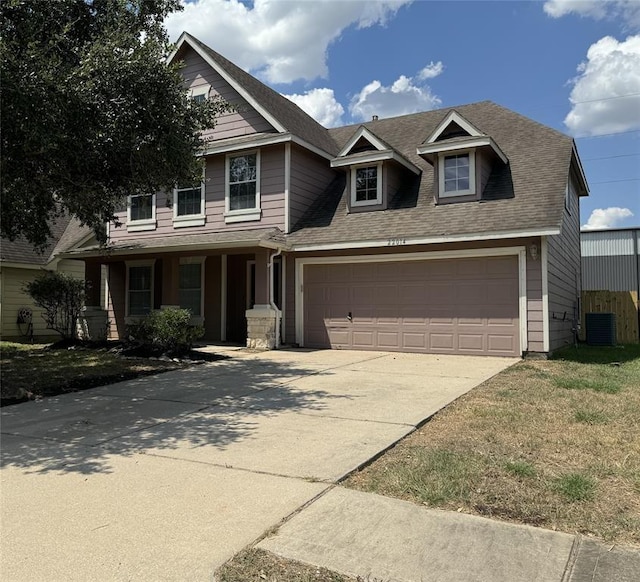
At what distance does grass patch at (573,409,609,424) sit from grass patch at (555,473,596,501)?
1919 mm

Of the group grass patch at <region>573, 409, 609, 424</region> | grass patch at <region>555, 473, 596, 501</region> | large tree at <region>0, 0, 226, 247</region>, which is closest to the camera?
grass patch at <region>555, 473, 596, 501</region>

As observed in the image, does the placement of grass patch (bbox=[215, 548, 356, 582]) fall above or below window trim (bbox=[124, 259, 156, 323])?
below

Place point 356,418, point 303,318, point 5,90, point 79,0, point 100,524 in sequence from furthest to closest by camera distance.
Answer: point 303,318, point 79,0, point 5,90, point 356,418, point 100,524

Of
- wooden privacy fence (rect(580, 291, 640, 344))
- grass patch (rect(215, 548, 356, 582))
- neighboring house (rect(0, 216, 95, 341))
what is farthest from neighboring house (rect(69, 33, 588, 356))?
grass patch (rect(215, 548, 356, 582))

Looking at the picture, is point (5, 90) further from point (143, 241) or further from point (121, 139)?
point (143, 241)

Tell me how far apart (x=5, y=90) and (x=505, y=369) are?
29.8ft

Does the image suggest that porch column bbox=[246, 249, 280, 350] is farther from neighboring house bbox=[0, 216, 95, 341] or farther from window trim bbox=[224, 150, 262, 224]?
neighboring house bbox=[0, 216, 95, 341]

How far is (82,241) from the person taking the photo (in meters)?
18.7

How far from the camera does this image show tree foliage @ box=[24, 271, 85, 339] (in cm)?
1477

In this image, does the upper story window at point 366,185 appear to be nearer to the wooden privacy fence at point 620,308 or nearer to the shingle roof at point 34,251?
the wooden privacy fence at point 620,308

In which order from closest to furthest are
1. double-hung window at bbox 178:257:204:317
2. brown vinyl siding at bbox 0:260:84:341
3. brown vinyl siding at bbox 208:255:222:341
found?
1. brown vinyl siding at bbox 208:255:222:341
2. double-hung window at bbox 178:257:204:317
3. brown vinyl siding at bbox 0:260:84:341

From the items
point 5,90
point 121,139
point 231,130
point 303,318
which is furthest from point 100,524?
point 231,130

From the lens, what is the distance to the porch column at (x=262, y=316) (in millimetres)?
13672

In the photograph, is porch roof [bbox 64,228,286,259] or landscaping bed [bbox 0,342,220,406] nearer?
landscaping bed [bbox 0,342,220,406]
